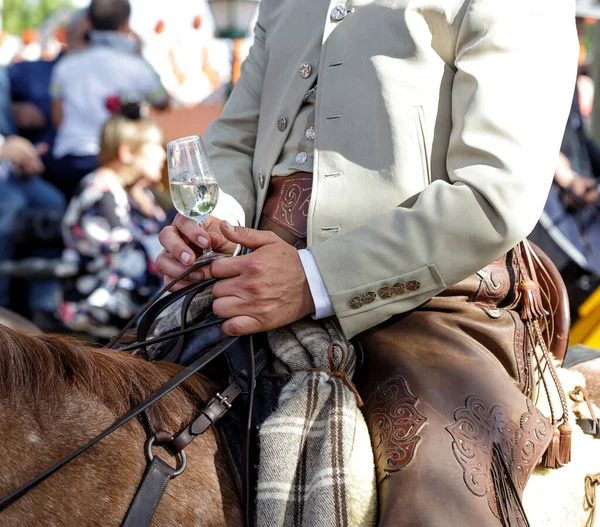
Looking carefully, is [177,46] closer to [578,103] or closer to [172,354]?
[578,103]

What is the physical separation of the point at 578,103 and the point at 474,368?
4551mm

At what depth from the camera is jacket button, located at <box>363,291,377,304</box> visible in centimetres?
200

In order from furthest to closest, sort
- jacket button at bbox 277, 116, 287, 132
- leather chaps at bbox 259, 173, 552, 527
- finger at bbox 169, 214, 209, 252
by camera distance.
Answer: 1. jacket button at bbox 277, 116, 287, 132
2. finger at bbox 169, 214, 209, 252
3. leather chaps at bbox 259, 173, 552, 527

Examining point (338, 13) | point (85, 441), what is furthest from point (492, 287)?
point (85, 441)

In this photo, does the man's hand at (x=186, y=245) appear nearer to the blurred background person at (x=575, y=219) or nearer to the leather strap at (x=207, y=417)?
the leather strap at (x=207, y=417)

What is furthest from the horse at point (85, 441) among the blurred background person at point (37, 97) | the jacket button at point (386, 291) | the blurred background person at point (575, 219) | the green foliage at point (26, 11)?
the green foliage at point (26, 11)

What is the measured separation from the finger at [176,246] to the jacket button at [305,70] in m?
0.55

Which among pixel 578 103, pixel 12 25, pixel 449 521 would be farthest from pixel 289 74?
pixel 12 25

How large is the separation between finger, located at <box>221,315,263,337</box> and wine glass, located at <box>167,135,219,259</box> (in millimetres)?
269

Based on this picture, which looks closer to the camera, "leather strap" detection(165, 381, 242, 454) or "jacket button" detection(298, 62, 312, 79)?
"leather strap" detection(165, 381, 242, 454)

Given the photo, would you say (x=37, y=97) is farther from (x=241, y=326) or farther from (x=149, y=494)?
(x=149, y=494)

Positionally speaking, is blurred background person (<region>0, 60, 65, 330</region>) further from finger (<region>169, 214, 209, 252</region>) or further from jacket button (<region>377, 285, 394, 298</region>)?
jacket button (<region>377, 285, 394, 298</region>)

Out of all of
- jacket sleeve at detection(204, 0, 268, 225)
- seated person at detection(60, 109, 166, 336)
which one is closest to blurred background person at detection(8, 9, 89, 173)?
seated person at detection(60, 109, 166, 336)

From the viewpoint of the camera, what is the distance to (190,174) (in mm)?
1860
